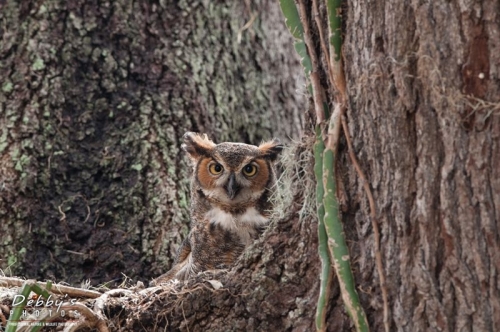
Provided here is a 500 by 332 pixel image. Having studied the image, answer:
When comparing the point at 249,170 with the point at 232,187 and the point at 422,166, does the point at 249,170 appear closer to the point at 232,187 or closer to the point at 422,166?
the point at 232,187

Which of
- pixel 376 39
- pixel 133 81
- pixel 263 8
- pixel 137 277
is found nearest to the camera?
pixel 376 39

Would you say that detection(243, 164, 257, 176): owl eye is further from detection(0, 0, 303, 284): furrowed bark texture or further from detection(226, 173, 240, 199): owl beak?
detection(0, 0, 303, 284): furrowed bark texture

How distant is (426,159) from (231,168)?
1.59 meters

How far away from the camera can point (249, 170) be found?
10.3 feet

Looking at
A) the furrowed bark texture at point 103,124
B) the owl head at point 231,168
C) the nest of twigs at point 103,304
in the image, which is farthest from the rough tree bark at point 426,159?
the furrowed bark texture at point 103,124

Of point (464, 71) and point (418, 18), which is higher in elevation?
point (418, 18)

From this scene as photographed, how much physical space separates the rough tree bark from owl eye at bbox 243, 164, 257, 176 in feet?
4.46

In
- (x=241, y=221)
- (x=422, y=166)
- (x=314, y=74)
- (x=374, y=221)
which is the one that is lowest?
(x=241, y=221)

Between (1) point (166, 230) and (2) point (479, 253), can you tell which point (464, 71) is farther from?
(1) point (166, 230)

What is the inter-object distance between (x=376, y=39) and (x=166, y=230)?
1.69m

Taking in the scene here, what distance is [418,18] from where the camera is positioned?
1.60 m

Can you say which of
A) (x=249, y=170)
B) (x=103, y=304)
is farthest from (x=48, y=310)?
(x=249, y=170)

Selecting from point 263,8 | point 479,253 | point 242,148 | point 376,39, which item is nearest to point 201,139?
point 242,148

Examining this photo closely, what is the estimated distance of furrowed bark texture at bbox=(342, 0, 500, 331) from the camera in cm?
155
